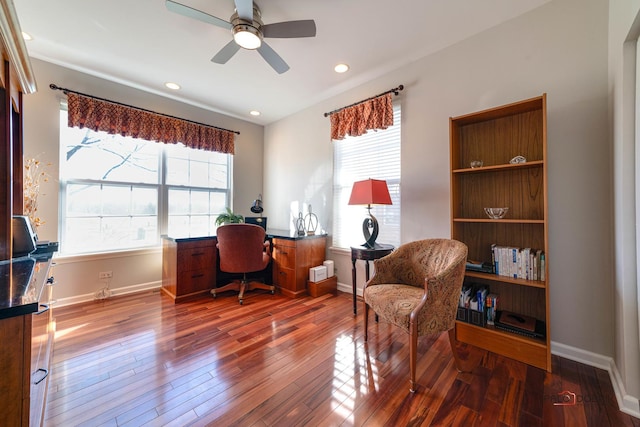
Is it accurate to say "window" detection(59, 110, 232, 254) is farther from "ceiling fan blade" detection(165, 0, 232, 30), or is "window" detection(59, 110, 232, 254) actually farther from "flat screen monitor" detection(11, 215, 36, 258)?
"ceiling fan blade" detection(165, 0, 232, 30)

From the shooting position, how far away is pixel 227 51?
2.13 m

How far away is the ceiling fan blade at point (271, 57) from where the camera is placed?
81.2 inches

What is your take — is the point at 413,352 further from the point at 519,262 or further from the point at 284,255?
the point at 284,255

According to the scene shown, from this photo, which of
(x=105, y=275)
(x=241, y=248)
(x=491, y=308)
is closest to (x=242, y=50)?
(x=241, y=248)

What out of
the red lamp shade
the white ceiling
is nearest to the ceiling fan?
the white ceiling

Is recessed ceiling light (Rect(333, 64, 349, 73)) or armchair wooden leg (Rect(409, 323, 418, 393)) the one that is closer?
armchair wooden leg (Rect(409, 323, 418, 393))

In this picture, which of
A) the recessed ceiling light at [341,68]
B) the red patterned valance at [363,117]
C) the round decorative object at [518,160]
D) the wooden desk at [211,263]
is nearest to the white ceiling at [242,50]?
the recessed ceiling light at [341,68]

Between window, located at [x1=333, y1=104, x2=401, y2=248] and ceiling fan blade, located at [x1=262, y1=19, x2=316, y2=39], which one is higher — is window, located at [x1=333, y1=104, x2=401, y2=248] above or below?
below

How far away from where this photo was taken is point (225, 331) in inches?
86.2

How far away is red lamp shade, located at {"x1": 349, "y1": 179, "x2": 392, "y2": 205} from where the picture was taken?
92.5 inches

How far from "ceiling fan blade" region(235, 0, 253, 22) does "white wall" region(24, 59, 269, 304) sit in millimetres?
2249

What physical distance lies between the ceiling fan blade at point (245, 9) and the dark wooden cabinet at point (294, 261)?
214cm

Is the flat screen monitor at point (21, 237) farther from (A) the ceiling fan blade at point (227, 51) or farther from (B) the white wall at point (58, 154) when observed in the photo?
(A) the ceiling fan blade at point (227, 51)

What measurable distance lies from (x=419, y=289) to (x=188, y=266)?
2.55m
